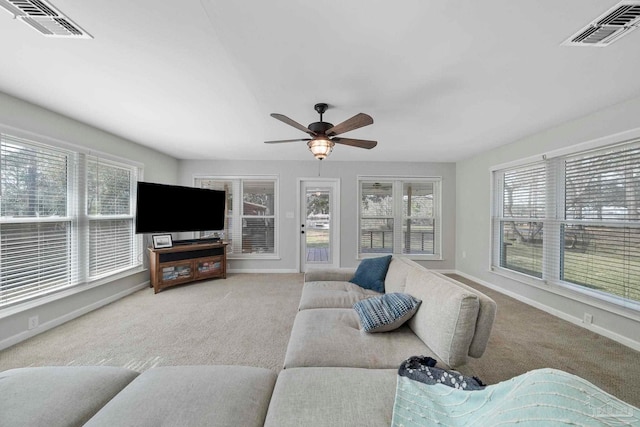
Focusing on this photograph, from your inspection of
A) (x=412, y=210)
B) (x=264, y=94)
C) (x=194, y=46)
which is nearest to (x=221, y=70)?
(x=194, y=46)

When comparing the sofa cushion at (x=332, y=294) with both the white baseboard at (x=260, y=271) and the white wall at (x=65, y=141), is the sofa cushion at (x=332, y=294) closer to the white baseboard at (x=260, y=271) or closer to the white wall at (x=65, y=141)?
the white baseboard at (x=260, y=271)

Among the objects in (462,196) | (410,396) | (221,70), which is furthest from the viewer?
(462,196)

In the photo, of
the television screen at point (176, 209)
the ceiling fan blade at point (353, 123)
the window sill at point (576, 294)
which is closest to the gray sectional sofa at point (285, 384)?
the ceiling fan blade at point (353, 123)

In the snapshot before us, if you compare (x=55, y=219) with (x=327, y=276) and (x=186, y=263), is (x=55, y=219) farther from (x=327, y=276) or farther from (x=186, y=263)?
(x=327, y=276)

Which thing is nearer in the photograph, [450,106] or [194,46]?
[194,46]

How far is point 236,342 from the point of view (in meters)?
2.26

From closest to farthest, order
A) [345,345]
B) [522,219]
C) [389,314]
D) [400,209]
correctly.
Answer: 1. [345,345]
2. [389,314]
3. [522,219]
4. [400,209]

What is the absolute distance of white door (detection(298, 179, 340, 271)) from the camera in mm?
4836

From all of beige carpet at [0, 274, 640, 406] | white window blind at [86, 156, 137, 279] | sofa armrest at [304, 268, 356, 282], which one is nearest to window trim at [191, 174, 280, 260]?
white window blind at [86, 156, 137, 279]

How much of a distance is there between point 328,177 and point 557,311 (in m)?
3.85

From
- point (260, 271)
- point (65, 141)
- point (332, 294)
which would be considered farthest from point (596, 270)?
point (65, 141)

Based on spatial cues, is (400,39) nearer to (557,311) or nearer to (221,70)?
(221,70)

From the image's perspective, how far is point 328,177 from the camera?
4777 mm

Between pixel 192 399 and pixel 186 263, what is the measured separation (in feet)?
11.2
